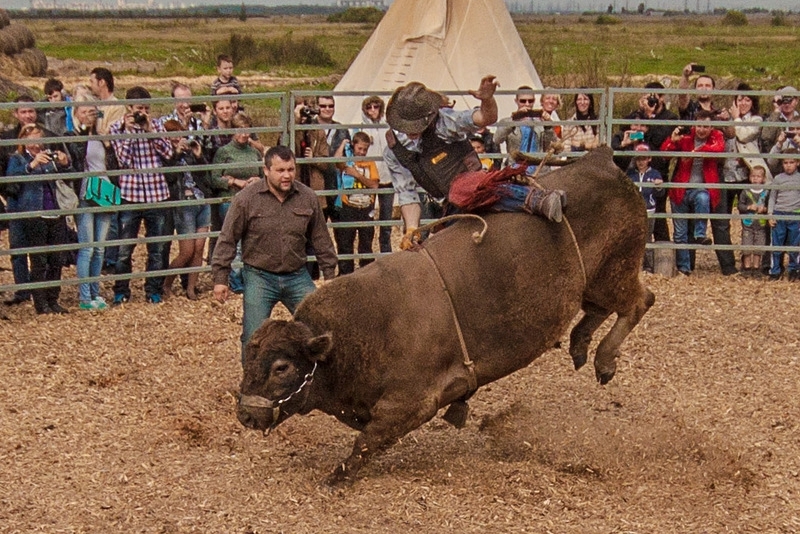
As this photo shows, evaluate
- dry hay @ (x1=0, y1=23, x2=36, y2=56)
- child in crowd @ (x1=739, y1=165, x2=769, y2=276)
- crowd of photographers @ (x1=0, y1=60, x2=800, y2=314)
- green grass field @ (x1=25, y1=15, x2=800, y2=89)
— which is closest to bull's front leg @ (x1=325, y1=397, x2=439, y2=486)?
crowd of photographers @ (x1=0, y1=60, x2=800, y2=314)

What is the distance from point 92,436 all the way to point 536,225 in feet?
9.73

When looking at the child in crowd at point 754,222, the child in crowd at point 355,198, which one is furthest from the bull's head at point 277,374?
the child in crowd at point 754,222

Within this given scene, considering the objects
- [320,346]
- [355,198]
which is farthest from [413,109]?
[355,198]

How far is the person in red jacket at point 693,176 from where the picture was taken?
11289 mm

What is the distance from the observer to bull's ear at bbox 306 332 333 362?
570 centimetres

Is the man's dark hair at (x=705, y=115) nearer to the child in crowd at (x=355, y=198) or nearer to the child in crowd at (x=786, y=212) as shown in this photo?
the child in crowd at (x=786, y=212)

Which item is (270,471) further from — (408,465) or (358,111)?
(358,111)

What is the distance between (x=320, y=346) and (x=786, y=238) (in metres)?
6.92

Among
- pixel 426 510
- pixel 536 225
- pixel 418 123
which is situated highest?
pixel 418 123

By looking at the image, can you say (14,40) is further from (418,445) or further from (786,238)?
(418,445)

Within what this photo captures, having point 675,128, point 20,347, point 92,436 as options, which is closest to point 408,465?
point 92,436

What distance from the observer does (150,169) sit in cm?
994

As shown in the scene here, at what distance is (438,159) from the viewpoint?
6473 millimetres

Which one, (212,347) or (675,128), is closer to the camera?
(212,347)
